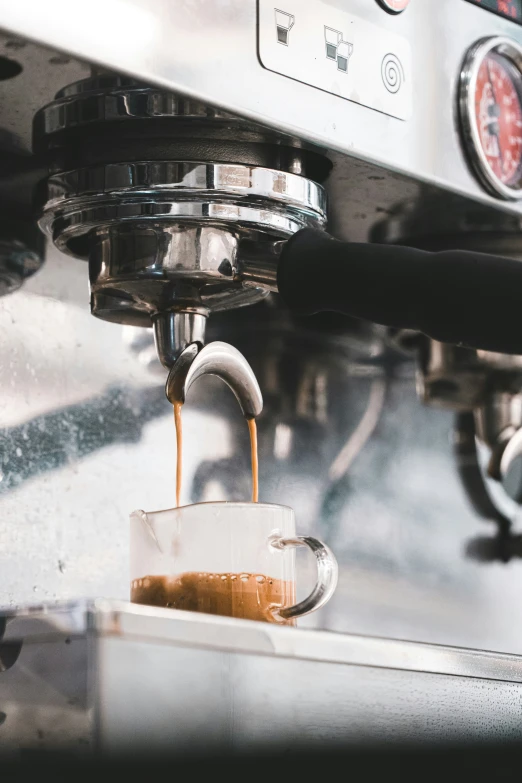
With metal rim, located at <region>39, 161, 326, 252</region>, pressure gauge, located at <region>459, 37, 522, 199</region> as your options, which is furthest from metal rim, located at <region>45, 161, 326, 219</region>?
pressure gauge, located at <region>459, 37, 522, 199</region>

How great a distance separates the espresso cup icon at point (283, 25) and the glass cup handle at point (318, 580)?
0.22 meters

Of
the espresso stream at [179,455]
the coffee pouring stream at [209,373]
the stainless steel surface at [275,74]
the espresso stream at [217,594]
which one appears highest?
the stainless steel surface at [275,74]

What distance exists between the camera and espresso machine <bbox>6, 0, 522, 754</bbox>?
0.38 m

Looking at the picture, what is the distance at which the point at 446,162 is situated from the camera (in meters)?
0.57

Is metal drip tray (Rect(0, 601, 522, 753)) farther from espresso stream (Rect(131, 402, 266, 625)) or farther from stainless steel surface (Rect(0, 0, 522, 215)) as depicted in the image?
stainless steel surface (Rect(0, 0, 522, 215))

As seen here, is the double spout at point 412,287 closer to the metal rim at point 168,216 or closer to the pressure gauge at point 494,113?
the metal rim at point 168,216

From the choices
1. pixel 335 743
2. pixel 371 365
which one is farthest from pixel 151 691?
pixel 371 365

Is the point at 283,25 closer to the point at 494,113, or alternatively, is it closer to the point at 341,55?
the point at 341,55

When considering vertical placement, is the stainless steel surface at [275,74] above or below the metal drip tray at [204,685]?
above

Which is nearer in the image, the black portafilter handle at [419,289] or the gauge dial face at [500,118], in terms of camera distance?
the black portafilter handle at [419,289]

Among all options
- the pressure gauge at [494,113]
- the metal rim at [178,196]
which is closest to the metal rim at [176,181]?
the metal rim at [178,196]

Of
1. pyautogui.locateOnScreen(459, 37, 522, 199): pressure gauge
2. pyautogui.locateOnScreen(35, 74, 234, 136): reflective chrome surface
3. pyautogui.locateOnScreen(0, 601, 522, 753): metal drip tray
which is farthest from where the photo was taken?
pyautogui.locateOnScreen(459, 37, 522, 199): pressure gauge

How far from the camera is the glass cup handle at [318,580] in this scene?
514mm

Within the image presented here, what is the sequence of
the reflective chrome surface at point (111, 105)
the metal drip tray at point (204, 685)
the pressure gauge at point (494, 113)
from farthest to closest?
the pressure gauge at point (494, 113)
the reflective chrome surface at point (111, 105)
the metal drip tray at point (204, 685)
